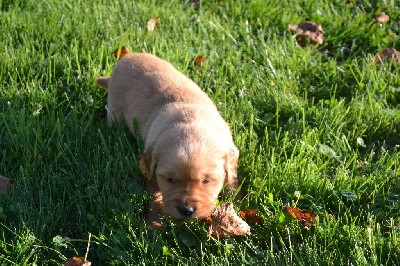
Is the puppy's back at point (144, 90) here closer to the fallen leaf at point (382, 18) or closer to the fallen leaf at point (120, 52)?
the fallen leaf at point (120, 52)

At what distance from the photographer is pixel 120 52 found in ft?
17.4

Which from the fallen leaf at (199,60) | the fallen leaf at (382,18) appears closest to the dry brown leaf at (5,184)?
the fallen leaf at (199,60)

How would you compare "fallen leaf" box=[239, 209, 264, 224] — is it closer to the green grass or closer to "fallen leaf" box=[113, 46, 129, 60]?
the green grass

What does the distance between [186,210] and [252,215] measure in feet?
1.43

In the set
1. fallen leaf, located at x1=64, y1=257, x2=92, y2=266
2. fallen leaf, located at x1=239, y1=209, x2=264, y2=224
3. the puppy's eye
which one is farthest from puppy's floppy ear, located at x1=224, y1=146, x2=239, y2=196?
fallen leaf, located at x1=64, y1=257, x2=92, y2=266

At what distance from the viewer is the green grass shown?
11.3ft

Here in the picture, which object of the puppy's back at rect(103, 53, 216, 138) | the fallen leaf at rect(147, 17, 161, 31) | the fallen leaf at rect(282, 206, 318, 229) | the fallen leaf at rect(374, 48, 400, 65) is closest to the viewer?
the fallen leaf at rect(282, 206, 318, 229)

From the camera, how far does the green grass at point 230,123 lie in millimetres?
3436

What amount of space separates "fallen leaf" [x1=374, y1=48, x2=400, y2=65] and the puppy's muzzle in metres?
2.72

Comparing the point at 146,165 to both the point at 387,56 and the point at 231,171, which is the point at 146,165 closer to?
the point at 231,171

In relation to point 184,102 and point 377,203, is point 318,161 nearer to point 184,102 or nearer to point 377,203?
point 377,203

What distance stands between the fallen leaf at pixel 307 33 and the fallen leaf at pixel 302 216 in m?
2.50

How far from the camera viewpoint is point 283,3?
6.29 metres

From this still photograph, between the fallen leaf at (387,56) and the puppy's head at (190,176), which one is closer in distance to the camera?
the puppy's head at (190,176)
